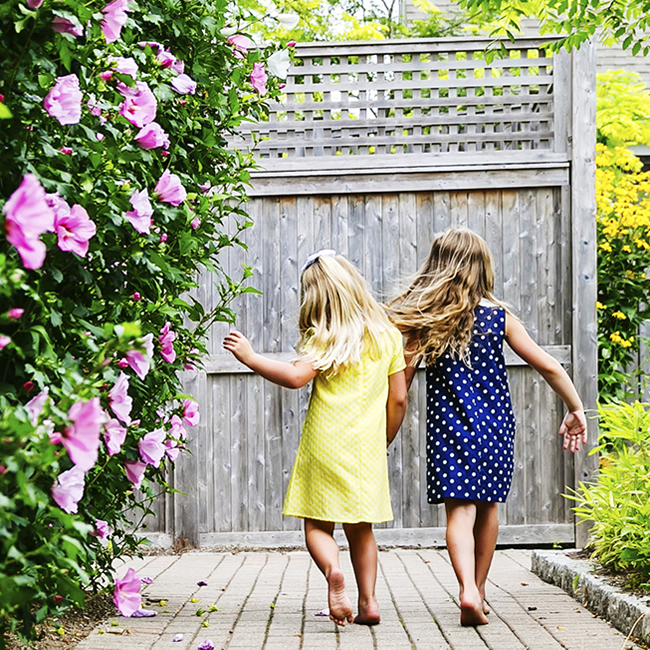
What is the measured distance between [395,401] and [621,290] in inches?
117

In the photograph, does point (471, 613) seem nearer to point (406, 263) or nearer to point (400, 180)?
point (406, 263)

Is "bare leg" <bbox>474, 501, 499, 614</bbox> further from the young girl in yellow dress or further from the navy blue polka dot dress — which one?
the young girl in yellow dress

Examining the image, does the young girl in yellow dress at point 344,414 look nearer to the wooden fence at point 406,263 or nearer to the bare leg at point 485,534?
the bare leg at point 485,534

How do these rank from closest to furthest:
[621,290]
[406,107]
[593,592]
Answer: [593,592] → [406,107] → [621,290]

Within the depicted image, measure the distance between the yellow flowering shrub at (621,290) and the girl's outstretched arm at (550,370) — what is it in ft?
7.11

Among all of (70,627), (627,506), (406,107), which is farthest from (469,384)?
(406,107)

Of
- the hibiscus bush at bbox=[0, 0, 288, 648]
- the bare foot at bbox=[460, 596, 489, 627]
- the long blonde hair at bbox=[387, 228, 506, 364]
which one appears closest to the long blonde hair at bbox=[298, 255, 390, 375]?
the long blonde hair at bbox=[387, 228, 506, 364]

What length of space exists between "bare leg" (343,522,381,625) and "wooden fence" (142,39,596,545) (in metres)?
2.02

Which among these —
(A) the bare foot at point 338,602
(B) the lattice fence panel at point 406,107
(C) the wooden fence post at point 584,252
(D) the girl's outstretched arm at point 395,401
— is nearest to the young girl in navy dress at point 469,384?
(D) the girl's outstretched arm at point 395,401

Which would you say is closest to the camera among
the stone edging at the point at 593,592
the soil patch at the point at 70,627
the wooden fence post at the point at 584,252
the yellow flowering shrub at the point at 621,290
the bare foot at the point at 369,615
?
the soil patch at the point at 70,627

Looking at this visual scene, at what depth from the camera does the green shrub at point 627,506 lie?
3.79 m

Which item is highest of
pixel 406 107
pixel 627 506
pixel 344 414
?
pixel 406 107

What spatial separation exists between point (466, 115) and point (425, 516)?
244cm

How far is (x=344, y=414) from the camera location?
3840mm
